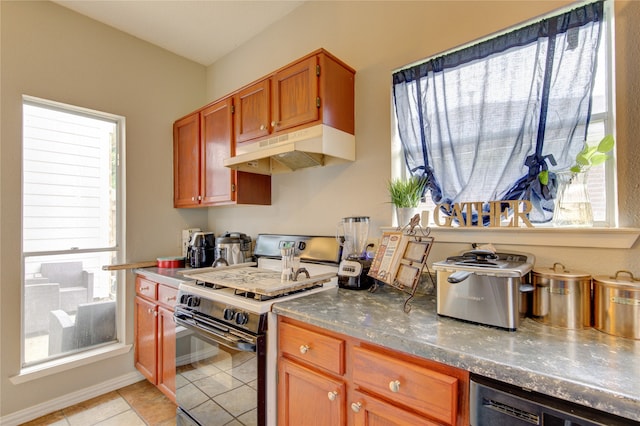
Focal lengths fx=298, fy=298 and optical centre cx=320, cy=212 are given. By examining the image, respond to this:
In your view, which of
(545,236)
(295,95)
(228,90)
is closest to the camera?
(545,236)

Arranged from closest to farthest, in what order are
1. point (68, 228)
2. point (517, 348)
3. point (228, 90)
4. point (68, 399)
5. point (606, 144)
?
point (517, 348) → point (606, 144) → point (68, 399) → point (68, 228) → point (228, 90)

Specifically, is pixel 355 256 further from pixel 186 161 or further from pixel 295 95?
pixel 186 161

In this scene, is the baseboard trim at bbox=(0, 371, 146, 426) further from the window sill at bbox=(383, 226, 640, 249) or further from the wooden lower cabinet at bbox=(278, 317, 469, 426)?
the window sill at bbox=(383, 226, 640, 249)

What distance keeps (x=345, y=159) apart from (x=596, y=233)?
1.24 meters

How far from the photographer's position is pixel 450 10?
1.56 metres

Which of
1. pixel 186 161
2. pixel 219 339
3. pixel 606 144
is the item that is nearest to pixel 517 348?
pixel 606 144

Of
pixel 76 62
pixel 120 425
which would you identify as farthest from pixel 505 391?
pixel 76 62

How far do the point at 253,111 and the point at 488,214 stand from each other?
1.63 m

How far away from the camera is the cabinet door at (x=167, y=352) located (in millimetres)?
2031

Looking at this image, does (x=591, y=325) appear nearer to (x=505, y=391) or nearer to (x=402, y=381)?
(x=505, y=391)

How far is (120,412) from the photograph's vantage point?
6.94ft

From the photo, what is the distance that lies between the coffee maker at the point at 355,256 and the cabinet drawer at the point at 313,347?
0.46 meters

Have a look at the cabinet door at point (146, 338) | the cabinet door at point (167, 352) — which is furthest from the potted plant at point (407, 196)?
the cabinet door at point (146, 338)

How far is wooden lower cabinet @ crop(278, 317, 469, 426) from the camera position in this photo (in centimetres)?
86
